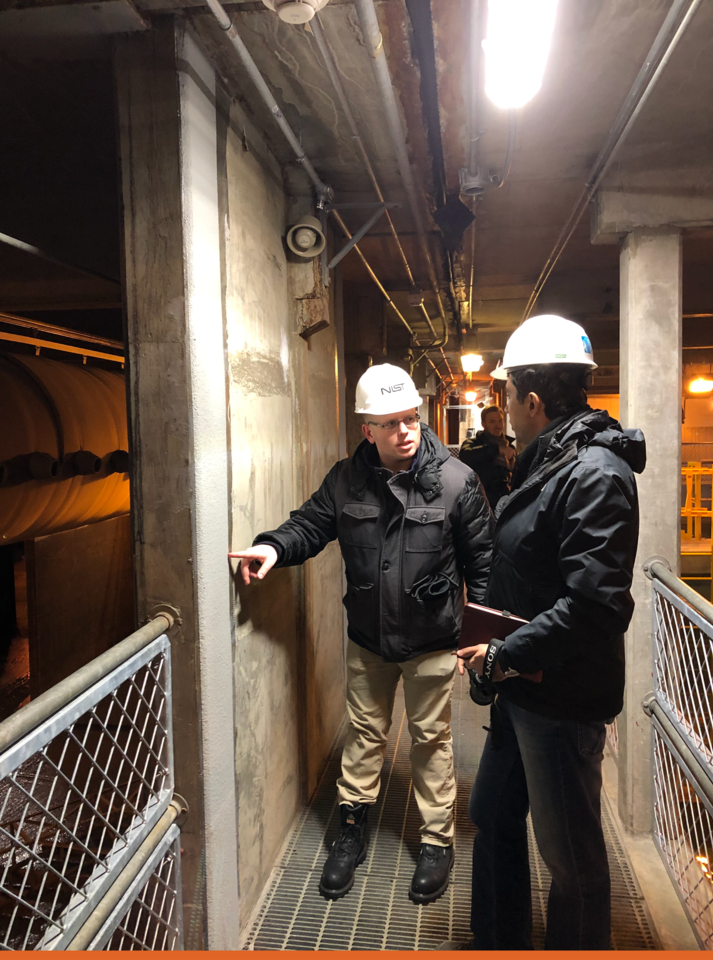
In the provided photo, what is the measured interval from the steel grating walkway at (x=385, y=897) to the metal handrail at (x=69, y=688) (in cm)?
132

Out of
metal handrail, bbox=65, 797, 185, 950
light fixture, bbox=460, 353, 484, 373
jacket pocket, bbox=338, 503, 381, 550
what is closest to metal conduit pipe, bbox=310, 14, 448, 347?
jacket pocket, bbox=338, 503, 381, 550

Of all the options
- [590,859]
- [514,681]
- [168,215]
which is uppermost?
[168,215]

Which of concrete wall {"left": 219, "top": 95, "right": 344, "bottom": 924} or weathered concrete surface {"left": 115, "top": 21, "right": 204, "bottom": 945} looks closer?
weathered concrete surface {"left": 115, "top": 21, "right": 204, "bottom": 945}

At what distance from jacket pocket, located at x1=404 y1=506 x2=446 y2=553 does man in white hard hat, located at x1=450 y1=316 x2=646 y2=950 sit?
0.49 meters

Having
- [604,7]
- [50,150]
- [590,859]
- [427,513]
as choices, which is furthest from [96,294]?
[590,859]

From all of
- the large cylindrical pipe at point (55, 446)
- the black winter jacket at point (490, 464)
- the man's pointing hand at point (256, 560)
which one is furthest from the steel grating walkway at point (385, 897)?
the black winter jacket at point (490, 464)

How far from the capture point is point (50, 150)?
2975mm

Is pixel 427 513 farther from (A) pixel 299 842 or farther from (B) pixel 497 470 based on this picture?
(B) pixel 497 470

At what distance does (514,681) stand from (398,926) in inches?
47.9

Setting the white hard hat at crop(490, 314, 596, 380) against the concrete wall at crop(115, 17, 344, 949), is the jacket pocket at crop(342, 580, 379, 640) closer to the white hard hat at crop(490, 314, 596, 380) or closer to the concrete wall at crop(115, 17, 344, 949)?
the concrete wall at crop(115, 17, 344, 949)

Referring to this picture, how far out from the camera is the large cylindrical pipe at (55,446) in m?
2.83

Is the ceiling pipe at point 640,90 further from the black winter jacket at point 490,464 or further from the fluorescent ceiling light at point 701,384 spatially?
the fluorescent ceiling light at point 701,384

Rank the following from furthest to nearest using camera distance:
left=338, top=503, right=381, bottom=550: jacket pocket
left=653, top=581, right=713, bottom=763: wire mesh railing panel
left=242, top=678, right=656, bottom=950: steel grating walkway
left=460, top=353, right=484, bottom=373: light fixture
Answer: left=460, top=353, right=484, bottom=373: light fixture, left=338, top=503, right=381, bottom=550: jacket pocket, left=653, top=581, right=713, bottom=763: wire mesh railing panel, left=242, top=678, right=656, bottom=950: steel grating walkway

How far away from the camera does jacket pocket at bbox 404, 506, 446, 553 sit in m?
2.43
